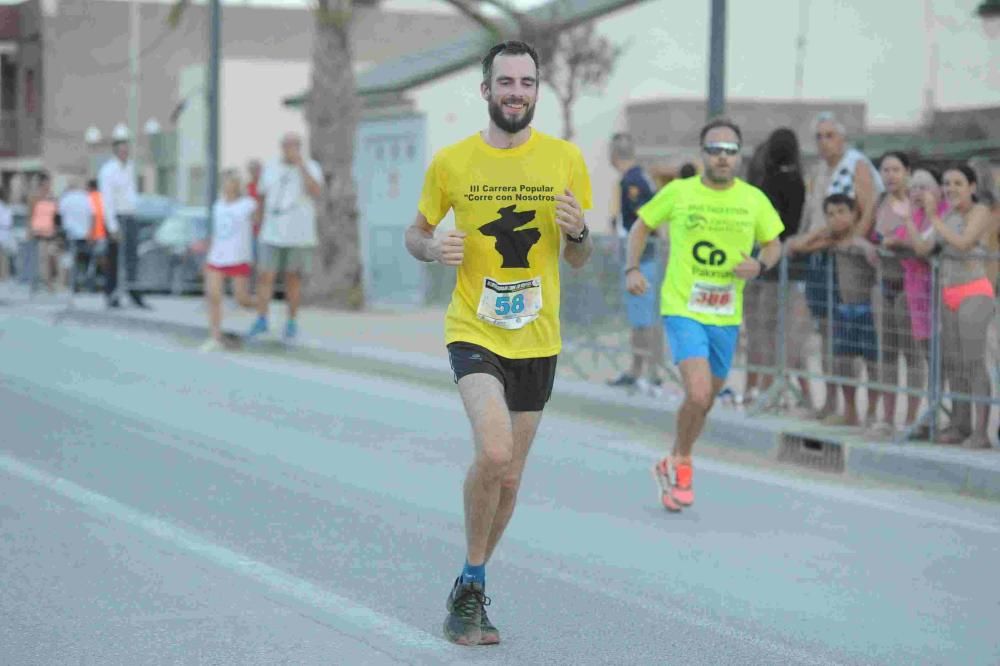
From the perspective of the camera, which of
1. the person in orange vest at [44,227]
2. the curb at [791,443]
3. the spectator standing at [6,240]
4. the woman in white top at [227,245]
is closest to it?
the curb at [791,443]

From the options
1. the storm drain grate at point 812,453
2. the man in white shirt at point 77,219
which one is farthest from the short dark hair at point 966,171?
the man in white shirt at point 77,219

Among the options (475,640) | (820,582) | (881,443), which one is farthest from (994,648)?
(881,443)

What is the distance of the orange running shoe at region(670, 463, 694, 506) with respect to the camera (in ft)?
32.2

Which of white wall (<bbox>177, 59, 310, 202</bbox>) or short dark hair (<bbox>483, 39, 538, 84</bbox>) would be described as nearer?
short dark hair (<bbox>483, 39, 538, 84</bbox>)

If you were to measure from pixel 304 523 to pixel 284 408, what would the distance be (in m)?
4.96

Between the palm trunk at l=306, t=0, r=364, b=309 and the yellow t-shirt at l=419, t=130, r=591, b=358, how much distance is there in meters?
18.3

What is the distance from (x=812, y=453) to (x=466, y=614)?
5699 millimetres

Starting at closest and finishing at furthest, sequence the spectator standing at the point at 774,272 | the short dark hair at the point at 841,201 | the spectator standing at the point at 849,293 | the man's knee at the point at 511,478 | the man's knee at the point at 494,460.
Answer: the man's knee at the point at 494,460, the man's knee at the point at 511,478, the spectator standing at the point at 849,293, the short dark hair at the point at 841,201, the spectator standing at the point at 774,272

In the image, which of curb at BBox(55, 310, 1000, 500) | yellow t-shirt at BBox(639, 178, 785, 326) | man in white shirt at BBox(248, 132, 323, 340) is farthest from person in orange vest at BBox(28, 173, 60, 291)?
yellow t-shirt at BBox(639, 178, 785, 326)

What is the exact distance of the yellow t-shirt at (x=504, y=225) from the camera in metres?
6.72

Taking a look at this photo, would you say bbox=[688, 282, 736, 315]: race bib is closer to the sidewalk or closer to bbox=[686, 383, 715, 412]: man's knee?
bbox=[686, 383, 715, 412]: man's knee

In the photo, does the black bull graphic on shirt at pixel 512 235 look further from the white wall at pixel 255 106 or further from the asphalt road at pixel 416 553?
the white wall at pixel 255 106

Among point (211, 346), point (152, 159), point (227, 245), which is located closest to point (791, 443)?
point (227, 245)

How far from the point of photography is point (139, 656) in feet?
20.8
